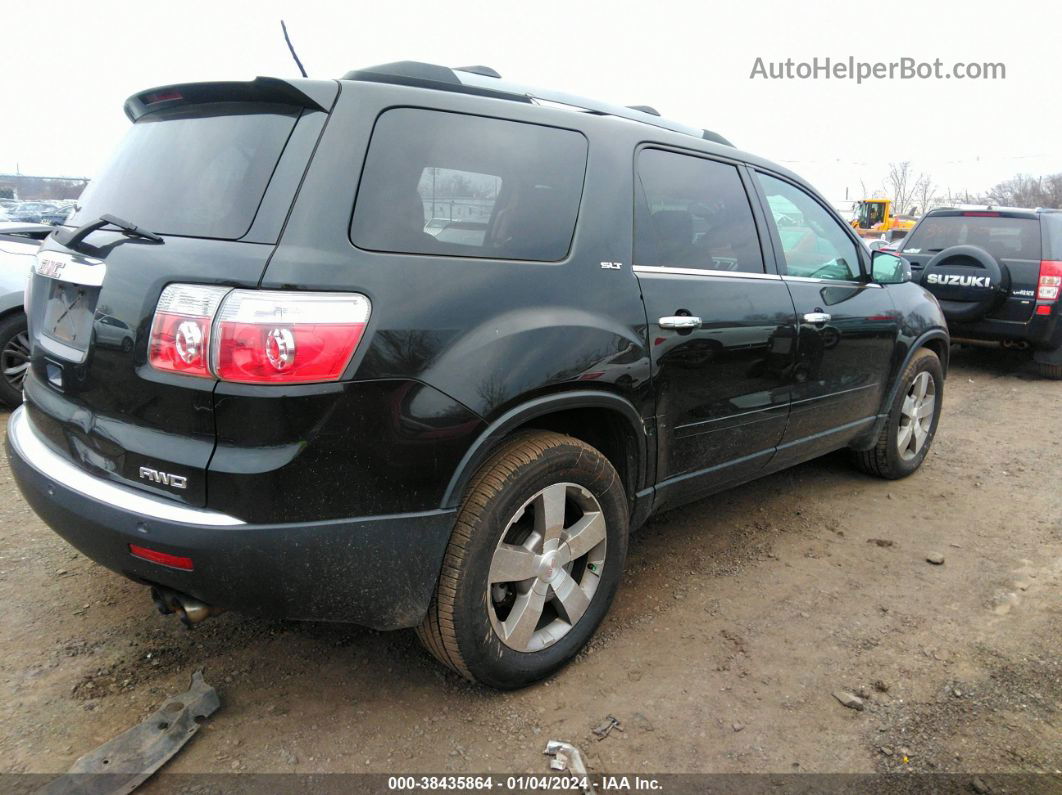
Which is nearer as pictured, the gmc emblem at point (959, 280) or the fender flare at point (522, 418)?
the fender flare at point (522, 418)

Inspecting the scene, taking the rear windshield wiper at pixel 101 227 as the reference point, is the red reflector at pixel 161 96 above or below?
above

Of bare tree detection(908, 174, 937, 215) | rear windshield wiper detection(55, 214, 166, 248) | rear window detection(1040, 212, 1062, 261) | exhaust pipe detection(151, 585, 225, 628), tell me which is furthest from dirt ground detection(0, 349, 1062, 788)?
bare tree detection(908, 174, 937, 215)

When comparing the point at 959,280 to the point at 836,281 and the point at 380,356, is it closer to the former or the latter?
the point at 836,281

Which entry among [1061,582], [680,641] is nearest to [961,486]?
[1061,582]

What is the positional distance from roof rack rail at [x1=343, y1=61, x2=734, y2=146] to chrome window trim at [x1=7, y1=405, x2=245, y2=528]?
131cm

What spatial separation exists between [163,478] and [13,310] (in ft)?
13.8

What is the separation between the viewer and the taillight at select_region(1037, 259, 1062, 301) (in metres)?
7.16

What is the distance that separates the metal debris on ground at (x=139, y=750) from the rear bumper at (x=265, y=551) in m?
0.46

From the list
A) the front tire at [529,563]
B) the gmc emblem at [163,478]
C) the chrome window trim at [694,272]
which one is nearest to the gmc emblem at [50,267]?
the gmc emblem at [163,478]

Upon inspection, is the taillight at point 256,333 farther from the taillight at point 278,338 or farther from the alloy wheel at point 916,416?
the alloy wheel at point 916,416

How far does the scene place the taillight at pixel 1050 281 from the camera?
7164 millimetres

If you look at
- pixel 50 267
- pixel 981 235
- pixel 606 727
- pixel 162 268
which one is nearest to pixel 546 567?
pixel 606 727

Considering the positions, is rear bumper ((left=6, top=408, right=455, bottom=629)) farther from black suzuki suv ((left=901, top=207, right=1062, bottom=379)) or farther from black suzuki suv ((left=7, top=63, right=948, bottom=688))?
black suzuki suv ((left=901, top=207, right=1062, bottom=379))

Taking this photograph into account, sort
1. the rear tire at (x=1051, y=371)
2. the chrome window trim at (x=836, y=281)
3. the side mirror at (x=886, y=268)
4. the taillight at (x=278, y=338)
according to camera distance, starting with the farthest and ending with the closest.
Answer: the rear tire at (x=1051, y=371) → the side mirror at (x=886, y=268) → the chrome window trim at (x=836, y=281) → the taillight at (x=278, y=338)
